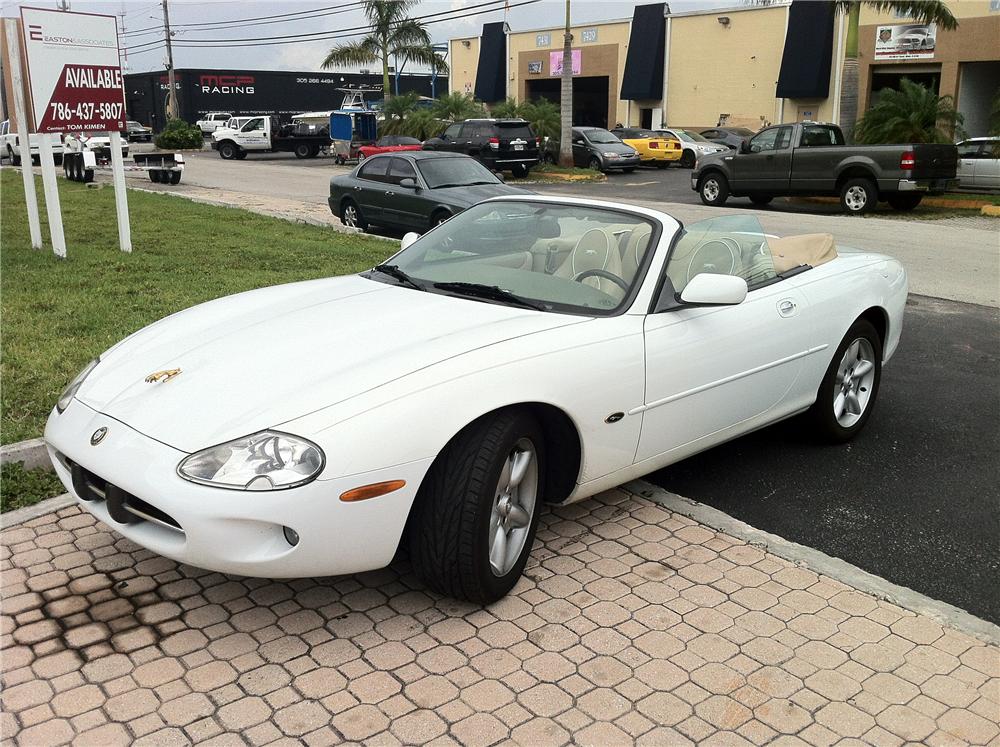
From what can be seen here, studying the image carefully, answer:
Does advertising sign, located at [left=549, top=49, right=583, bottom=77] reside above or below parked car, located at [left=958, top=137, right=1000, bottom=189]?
above

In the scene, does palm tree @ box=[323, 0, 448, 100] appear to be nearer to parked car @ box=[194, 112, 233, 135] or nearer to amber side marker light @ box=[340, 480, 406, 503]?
parked car @ box=[194, 112, 233, 135]

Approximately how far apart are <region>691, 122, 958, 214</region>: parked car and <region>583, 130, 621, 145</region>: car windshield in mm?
10610

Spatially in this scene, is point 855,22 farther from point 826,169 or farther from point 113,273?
point 113,273

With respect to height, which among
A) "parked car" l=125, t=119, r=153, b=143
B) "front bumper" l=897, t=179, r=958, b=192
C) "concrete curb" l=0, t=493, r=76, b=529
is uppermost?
"parked car" l=125, t=119, r=153, b=143

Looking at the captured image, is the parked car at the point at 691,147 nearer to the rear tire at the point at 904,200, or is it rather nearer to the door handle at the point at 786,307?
the rear tire at the point at 904,200

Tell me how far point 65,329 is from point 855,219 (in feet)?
49.9

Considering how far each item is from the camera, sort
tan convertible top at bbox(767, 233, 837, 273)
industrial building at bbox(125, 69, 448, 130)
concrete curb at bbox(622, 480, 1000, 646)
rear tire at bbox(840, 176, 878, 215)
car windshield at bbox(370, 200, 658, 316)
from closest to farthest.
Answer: concrete curb at bbox(622, 480, 1000, 646), car windshield at bbox(370, 200, 658, 316), tan convertible top at bbox(767, 233, 837, 273), rear tire at bbox(840, 176, 878, 215), industrial building at bbox(125, 69, 448, 130)

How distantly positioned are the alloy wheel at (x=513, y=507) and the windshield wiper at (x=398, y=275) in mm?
1183

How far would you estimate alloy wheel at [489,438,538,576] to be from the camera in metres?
3.62

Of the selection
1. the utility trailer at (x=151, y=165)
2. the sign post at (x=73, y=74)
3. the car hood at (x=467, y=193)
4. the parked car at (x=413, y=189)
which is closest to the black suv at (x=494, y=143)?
the utility trailer at (x=151, y=165)

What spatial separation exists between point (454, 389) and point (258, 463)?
72 centimetres

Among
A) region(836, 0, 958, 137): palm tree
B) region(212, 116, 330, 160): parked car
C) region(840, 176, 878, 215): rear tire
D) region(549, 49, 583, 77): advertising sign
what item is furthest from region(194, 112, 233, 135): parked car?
region(840, 176, 878, 215): rear tire

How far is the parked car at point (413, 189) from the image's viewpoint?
1363 centimetres

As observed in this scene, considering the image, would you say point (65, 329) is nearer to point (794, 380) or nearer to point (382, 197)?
point (794, 380)
